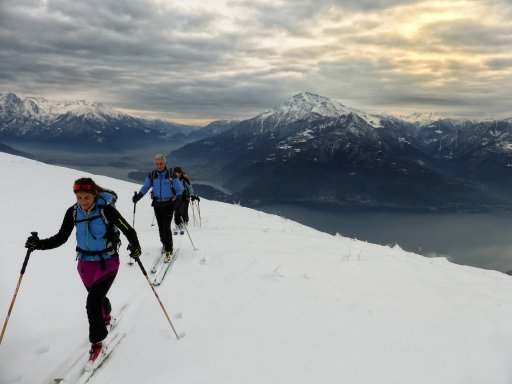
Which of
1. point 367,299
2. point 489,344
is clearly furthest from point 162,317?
point 489,344

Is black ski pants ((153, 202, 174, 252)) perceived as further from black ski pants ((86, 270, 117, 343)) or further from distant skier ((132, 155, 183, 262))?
black ski pants ((86, 270, 117, 343))

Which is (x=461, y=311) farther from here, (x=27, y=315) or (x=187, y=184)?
(x=187, y=184)

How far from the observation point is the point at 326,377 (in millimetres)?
5766

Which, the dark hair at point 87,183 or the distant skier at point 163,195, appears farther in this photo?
the distant skier at point 163,195

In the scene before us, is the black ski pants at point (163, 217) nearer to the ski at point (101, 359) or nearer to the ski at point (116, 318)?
the ski at point (116, 318)

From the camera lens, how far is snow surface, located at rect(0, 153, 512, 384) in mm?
6059

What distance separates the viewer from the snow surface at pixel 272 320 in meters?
6.06

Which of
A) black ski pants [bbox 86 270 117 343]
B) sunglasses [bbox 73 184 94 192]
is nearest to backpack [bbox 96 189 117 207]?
sunglasses [bbox 73 184 94 192]

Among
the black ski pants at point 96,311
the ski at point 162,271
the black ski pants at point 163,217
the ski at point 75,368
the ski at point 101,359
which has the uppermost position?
the black ski pants at point 163,217

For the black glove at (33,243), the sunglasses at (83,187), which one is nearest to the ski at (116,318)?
the black glove at (33,243)

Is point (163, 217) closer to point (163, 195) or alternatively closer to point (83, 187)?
point (163, 195)

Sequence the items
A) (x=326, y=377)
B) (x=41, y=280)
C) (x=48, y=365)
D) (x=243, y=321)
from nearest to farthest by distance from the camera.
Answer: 1. (x=326, y=377)
2. (x=48, y=365)
3. (x=243, y=321)
4. (x=41, y=280)

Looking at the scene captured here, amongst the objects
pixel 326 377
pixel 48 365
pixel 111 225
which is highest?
pixel 111 225

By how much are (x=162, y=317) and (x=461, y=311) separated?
6539 mm
